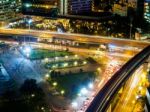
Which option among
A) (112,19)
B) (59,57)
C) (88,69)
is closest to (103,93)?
(88,69)

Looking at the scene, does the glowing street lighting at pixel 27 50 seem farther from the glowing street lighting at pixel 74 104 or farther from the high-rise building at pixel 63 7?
the high-rise building at pixel 63 7

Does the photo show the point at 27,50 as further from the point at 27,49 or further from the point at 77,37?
the point at 77,37

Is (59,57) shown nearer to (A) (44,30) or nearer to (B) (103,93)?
(A) (44,30)

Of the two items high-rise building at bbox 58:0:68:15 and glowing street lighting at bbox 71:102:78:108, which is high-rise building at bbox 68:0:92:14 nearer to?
high-rise building at bbox 58:0:68:15

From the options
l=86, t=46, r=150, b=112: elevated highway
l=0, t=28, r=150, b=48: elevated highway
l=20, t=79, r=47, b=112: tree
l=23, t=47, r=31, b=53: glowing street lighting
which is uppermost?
l=0, t=28, r=150, b=48: elevated highway

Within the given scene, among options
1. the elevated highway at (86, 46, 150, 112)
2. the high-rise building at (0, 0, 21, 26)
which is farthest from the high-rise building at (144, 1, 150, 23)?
the elevated highway at (86, 46, 150, 112)

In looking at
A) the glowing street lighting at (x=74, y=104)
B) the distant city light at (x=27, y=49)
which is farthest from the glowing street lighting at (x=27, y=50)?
the glowing street lighting at (x=74, y=104)
